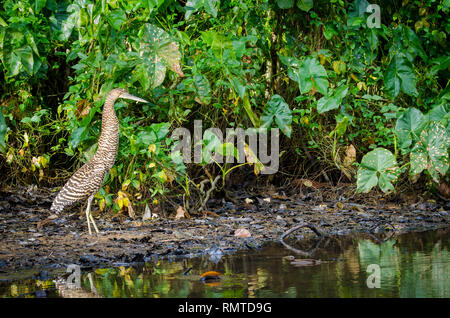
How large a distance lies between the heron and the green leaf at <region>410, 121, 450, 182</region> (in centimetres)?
240

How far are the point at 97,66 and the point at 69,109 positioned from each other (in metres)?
0.45

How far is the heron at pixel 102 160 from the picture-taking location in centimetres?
527

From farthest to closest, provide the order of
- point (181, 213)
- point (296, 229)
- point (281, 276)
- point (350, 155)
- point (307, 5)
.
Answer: point (350, 155) → point (307, 5) → point (181, 213) → point (296, 229) → point (281, 276)

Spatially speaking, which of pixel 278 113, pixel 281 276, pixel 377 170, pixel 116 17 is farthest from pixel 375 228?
pixel 116 17

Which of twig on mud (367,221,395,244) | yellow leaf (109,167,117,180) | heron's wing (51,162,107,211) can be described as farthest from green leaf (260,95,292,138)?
heron's wing (51,162,107,211)

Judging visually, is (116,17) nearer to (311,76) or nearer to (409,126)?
(311,76)

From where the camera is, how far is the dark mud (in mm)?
4461

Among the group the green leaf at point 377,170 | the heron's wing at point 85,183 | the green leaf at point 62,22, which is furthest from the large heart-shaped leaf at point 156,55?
the green leaf at point 377,170

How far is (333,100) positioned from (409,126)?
0.69m

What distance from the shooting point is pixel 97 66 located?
17.4 feet

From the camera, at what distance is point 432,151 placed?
5605 millimetres

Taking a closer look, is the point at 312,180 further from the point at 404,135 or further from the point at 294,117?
the point at 404,135

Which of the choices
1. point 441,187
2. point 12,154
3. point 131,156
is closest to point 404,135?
point 441,187

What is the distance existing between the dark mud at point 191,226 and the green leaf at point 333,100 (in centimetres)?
99
